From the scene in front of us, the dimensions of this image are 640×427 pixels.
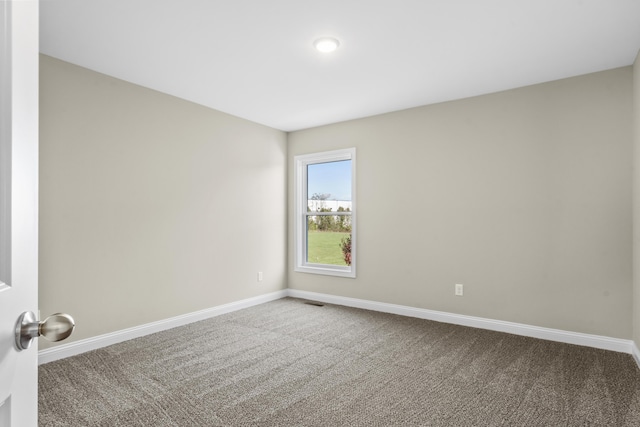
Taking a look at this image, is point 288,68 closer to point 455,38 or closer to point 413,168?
point 455,38

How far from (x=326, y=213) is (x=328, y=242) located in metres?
0.41

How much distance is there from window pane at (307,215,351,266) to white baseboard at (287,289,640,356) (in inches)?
19.6

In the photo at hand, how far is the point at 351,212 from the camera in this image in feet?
15.8

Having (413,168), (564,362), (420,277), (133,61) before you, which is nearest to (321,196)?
(413,168)

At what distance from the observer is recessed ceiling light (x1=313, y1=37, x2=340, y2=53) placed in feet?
8.81

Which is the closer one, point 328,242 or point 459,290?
point 459,290

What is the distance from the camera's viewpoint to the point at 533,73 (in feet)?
10.7

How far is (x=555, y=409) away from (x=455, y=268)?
1.86 m

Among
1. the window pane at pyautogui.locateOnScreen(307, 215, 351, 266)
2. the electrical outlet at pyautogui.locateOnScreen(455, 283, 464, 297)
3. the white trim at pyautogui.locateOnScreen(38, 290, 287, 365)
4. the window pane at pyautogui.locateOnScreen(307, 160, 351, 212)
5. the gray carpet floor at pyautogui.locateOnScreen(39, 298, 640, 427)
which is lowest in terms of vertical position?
the gray carpet floor at pyautogui.locateOnScreen(39, 298, 640, 427)

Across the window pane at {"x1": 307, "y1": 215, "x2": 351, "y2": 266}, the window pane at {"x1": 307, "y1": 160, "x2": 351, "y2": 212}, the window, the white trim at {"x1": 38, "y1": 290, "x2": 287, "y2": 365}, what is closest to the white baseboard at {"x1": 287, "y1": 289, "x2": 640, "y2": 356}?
the window

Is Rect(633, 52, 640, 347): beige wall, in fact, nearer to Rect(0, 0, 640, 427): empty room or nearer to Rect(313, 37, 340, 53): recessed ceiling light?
Rect(0, 0, 640, 427): empty room

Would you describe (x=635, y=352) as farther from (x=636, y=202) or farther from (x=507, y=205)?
(x=507, y=205)

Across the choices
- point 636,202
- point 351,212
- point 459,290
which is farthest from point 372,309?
point 636,202

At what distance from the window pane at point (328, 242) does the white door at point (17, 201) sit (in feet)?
14.1
